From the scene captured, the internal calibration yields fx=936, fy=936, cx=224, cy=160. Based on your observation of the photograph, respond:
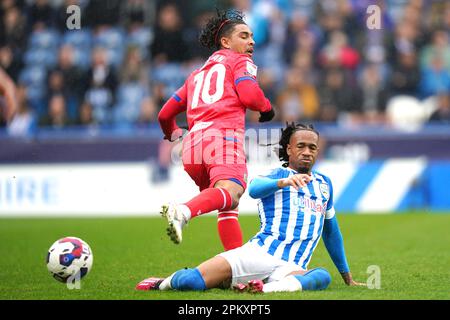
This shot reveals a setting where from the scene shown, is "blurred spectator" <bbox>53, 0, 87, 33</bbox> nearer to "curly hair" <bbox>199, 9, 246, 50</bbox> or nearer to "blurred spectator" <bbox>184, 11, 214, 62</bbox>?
"blurred spectator" <bbox>184, 11, 214, 62</bbox>

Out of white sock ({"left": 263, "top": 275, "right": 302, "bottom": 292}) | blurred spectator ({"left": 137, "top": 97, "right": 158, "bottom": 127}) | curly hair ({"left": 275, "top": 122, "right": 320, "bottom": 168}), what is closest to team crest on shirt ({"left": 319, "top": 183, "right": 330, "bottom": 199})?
curly hair ({"left": 275, "top": 122, "right": 320, "bottom": 168})

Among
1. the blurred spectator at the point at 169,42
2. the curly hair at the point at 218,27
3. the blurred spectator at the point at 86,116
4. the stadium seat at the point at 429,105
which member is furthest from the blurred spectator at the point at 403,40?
the curly hair at the point at 218,27

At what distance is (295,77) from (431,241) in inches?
265

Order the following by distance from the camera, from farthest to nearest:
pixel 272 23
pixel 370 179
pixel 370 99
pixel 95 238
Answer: pixel 272 23 → pixel 370 99 → pixel 370 179 → pixel 95 238

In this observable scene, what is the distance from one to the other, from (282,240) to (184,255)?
2.98 meters

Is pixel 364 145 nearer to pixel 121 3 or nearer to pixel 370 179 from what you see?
pixel 370 179

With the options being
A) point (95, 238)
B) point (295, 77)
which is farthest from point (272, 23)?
point (95, 238)

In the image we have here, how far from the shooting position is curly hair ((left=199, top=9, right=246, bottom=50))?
7.56 m

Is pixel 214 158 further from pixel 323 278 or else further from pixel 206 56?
pixel 206 56

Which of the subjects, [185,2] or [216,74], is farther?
[185,2]

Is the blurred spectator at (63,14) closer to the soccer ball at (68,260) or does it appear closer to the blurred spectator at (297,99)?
the blurred spectator at (297,99)

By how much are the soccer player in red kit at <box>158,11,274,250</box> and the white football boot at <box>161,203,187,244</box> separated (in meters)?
0.54

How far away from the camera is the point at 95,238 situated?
1125cm

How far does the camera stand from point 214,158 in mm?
6949
